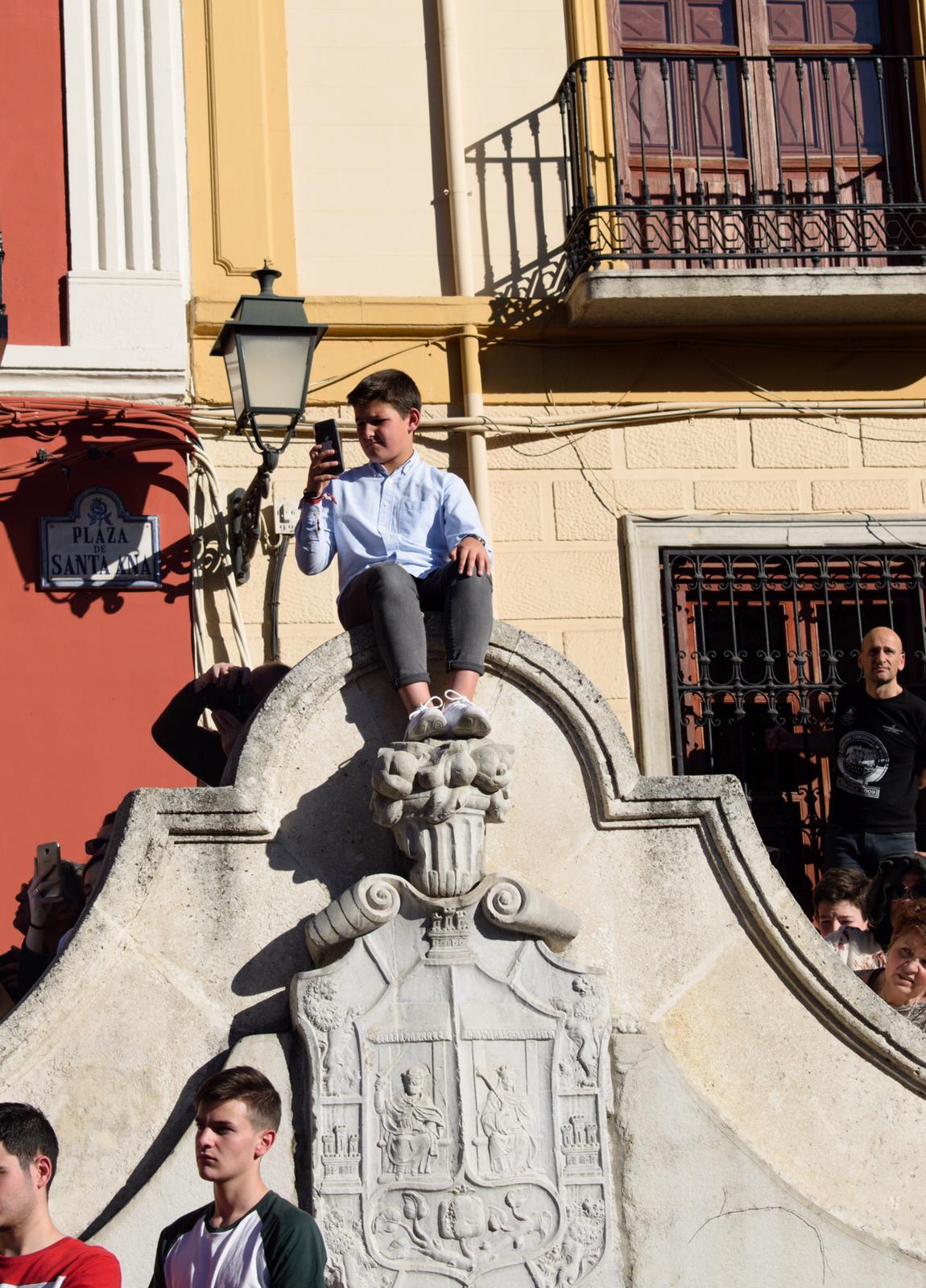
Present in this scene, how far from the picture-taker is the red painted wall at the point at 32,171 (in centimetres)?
898

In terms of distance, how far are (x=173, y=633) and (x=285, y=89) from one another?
2817 mm

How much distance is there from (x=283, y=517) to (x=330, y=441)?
3518 millimetres

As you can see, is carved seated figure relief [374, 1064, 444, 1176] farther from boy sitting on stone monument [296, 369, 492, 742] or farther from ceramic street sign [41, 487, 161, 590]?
ceramic street sign [41, 487, 161, 590]

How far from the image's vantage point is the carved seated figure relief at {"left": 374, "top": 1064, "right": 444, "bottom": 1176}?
4.85m

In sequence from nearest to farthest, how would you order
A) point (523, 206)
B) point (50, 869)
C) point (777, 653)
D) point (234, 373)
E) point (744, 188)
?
point (50, 869)
point (234, 373)
point (777, 653)
point (523, 206)
point (744, 188)

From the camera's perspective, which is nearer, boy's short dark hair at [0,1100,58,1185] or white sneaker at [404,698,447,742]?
boy's short dark hair at [0,1100,58,1185]

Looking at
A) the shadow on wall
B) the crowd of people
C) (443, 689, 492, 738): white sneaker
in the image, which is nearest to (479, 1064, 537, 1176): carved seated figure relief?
(443, 689, 492, 738): white sneaker

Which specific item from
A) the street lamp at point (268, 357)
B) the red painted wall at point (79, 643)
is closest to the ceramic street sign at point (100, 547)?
the red painted wall at point (79, 643)

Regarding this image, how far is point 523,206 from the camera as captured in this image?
9.53m

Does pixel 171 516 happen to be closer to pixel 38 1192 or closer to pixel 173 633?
pixel 173 633

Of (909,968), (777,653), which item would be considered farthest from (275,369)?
(909,968)

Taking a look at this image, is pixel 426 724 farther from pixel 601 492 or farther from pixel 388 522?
pixel 601 492

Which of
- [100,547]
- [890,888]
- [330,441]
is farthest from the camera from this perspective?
[100,547]

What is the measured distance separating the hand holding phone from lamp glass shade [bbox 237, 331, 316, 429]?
107 inches
